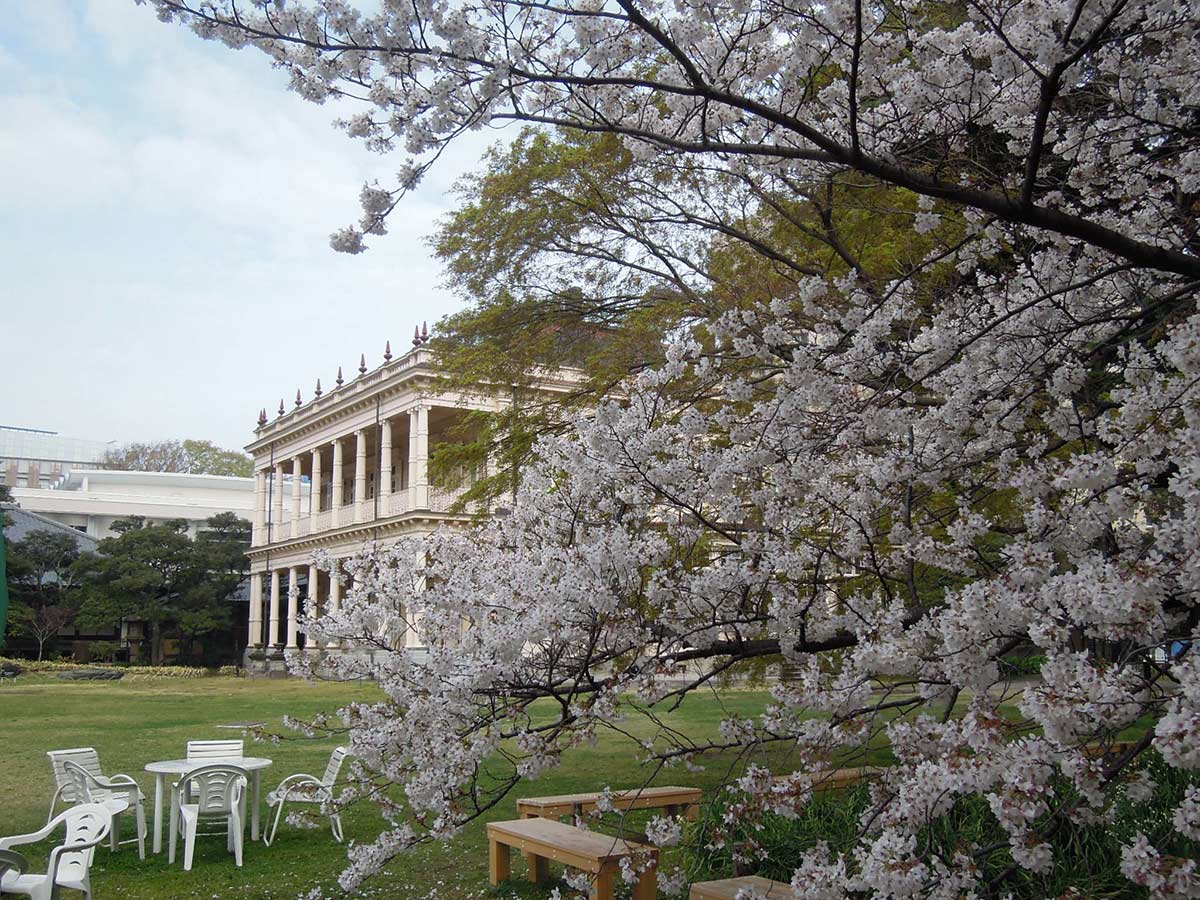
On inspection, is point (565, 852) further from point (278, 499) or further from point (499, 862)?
point (278, 499)

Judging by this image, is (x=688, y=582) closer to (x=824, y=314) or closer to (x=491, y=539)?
(x=824, y=314)

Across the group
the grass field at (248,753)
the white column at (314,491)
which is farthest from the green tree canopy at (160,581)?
the grass field at (248,753)

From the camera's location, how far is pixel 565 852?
20.5 feet

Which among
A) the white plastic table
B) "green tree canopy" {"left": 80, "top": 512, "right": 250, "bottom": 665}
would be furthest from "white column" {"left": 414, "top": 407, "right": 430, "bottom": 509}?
the white plastic table

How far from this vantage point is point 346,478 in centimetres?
4016

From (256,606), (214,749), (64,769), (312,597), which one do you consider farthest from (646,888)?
(256,606)

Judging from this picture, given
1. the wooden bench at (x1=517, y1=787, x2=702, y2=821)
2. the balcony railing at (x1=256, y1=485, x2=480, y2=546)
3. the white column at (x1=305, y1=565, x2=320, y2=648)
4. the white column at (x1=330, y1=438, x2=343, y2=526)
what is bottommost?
the wooden bench at (x1=517, y1=787, x2=702, y2=821)

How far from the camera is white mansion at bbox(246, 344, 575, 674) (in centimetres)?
3112

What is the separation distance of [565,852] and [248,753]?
10353 millimetres

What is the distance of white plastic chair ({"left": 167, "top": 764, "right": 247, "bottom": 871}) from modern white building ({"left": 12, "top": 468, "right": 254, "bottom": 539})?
53.2 m

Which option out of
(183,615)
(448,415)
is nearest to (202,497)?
(183,615)

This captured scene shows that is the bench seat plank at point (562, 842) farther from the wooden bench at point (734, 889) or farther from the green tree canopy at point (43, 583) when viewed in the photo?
the green tree canopy at point (43, 583)

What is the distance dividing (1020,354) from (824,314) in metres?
1.25

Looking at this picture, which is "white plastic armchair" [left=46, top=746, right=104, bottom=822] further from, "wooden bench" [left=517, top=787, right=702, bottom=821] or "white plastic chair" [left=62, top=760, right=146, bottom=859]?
"wooden bench" [left=517, top=787, right=702, bottom=821]
